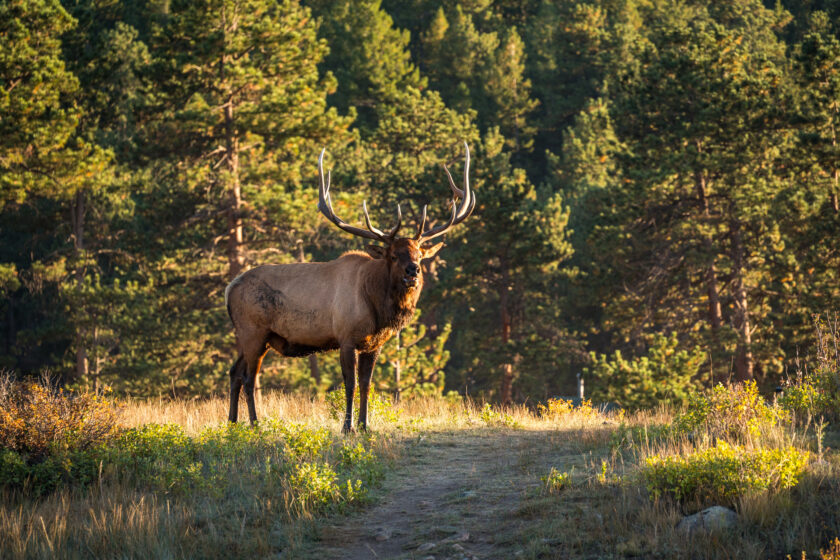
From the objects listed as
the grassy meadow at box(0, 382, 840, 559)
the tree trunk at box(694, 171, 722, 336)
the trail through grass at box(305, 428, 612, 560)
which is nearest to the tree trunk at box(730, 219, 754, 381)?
the tree trunk at box(694, 171, 722, 336)

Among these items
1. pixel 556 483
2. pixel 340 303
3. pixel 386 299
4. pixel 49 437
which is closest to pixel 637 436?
pixel 556 483

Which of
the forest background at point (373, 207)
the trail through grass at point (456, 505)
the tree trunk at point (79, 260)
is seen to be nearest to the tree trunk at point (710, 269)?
the forest background at point (373, 207)

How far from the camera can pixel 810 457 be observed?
24.3 feet

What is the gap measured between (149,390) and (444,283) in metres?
11.5

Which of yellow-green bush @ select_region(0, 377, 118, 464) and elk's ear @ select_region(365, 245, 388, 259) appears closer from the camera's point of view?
yellow-green bush @ select_region(0, 377, 118, 464)

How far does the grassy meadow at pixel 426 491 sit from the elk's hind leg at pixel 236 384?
891 mm

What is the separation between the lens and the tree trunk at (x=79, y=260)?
28.2 meters

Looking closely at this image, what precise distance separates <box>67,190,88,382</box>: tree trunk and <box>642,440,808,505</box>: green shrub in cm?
2362

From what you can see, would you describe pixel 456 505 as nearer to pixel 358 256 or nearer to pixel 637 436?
pixel 637 436

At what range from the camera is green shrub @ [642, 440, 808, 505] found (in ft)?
21.9

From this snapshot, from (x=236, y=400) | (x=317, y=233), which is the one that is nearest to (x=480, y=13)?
(x=317, y=233)

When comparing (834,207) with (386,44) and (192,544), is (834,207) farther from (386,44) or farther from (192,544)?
(386,44)

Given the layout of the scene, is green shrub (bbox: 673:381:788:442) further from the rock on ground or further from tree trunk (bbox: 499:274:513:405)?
tree trunk (bbox: 499:274:513:405)

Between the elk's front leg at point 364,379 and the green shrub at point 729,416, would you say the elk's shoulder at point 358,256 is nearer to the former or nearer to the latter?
the elk's front leg at point 364,379
